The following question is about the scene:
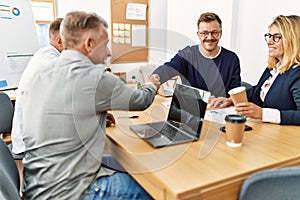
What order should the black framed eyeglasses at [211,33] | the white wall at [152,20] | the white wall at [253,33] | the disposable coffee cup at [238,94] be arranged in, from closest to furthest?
the disposable coffee cup at [238,94] → the black framed eyeglasses at [211,33] → the white wall at [253,33] → the white wall at [152,20]

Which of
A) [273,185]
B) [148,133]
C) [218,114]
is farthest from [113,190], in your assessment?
[218,114]

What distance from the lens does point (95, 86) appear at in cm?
111

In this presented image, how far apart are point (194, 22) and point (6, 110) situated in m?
2.73

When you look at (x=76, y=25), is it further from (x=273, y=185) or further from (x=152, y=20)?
(x=152, y=20)

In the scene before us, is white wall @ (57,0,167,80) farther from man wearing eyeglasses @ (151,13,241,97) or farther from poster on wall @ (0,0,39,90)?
man wearing eyeglasses @ (151,13,241,97)

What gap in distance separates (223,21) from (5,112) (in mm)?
2613

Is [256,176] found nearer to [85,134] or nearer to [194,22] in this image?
[85,134]

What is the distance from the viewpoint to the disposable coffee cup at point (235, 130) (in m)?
1.16

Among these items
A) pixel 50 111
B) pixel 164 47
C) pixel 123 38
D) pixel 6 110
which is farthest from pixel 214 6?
pixel 50 111

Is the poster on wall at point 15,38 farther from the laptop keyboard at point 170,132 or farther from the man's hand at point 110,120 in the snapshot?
the laptop keyboard at point 170,132

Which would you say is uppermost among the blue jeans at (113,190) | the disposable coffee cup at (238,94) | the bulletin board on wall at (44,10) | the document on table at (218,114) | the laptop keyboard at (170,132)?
the bulletin board on wall at (44,10)

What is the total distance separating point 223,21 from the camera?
11.0ft

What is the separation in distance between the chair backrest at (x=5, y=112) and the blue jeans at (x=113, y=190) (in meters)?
1.19

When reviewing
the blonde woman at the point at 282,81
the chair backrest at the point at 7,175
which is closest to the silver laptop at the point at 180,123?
the blonde woman at the point at 282,81
